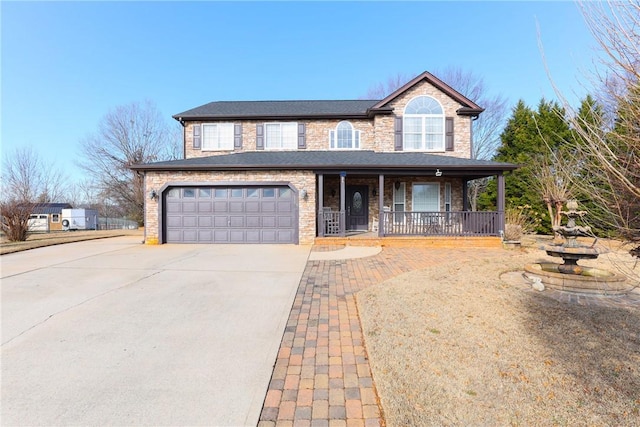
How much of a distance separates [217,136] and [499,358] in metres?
15.3

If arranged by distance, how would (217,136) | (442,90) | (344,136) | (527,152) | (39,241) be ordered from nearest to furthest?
(442,90) → (39,241) → (344,136) → (217,136) → (527,152)

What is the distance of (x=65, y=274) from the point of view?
692 cm

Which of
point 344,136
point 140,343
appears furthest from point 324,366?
point 344,136

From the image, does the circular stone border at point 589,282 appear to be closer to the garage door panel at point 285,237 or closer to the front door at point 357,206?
the garage door panel at point 285,237

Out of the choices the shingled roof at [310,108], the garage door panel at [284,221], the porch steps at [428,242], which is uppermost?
the shingled roof at [310,108]

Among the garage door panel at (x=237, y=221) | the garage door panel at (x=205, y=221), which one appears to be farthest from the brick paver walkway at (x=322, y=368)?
the garage door panel at (x=205, y=221)

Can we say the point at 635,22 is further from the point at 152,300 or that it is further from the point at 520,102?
the point at 520,102

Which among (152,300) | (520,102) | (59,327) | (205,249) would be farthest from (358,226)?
(520,102)

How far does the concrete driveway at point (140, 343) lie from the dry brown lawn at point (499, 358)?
4.58 ft

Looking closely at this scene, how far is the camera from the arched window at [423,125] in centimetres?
1401

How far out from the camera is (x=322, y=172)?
12.0 meters

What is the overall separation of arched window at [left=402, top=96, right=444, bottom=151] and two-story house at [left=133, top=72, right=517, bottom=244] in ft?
0.15

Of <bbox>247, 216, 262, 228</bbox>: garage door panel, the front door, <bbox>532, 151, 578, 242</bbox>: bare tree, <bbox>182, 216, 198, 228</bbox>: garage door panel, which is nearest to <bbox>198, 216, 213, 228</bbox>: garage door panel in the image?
<bbox>182, 216, 198, 228</bbox>: garage door panel

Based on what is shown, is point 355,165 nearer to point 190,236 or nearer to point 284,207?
point 284,207
